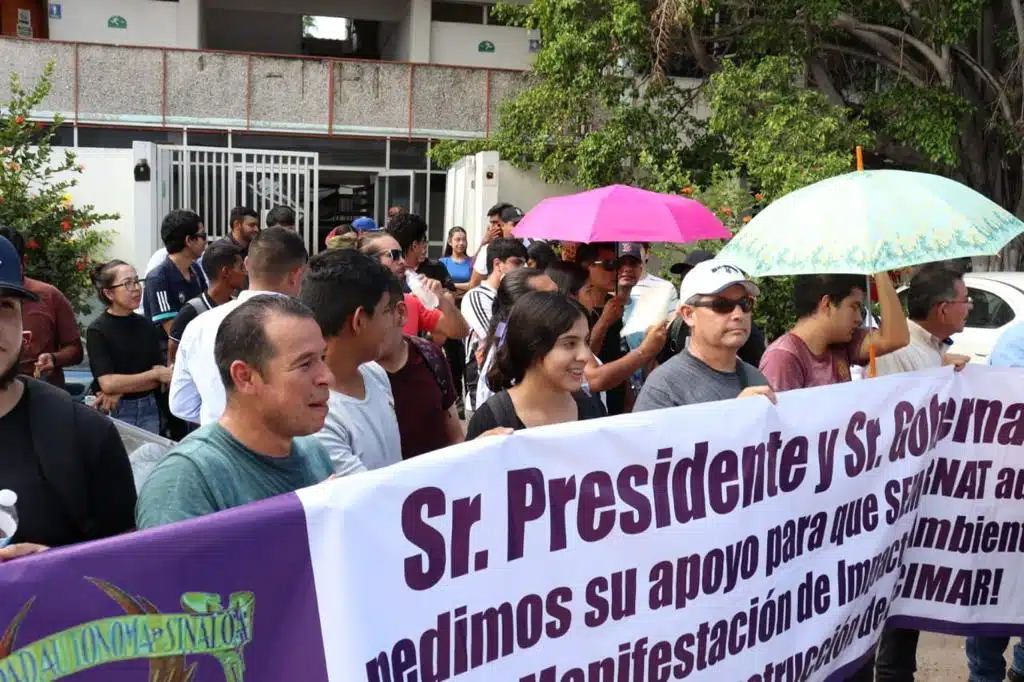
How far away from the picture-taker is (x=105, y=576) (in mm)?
1963

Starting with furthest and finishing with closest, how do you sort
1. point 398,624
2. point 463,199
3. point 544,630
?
point 463,199, point 544,630, point 398,624

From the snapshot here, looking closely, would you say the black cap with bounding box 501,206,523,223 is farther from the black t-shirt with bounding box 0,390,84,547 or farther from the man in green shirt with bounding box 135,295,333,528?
the black t-shirt with bounding box 0,390,84,547

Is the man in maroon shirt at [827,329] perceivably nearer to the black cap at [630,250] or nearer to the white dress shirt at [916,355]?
Result: the white dress shirt at [916,355]

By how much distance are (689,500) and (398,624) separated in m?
1.02

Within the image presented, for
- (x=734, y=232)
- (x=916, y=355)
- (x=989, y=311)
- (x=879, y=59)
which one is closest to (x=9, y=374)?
(x=916, y=355)

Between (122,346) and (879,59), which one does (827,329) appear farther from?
(879,59)

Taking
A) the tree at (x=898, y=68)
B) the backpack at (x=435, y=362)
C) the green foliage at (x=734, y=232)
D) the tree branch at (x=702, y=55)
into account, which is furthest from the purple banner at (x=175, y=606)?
the tree branch at (x=702, y=55)

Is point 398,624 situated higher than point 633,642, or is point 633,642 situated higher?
point 398,624

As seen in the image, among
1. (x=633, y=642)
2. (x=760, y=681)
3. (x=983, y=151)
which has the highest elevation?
(x=983, y=151)

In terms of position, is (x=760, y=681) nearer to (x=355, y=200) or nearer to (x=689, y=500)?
(x=689, y=500)

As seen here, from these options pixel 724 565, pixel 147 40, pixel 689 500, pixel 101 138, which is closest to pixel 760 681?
pixel 724 565

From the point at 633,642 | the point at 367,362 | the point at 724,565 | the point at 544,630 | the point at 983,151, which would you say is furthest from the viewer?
the point at 983,151

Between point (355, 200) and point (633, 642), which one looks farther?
point (355, 200)

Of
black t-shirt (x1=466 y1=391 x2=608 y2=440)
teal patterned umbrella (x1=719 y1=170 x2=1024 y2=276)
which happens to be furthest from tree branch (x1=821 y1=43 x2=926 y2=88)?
black t-shirt (x1=466 y1=391 x2=608 y2=440)
